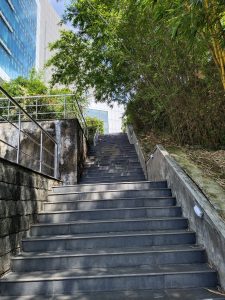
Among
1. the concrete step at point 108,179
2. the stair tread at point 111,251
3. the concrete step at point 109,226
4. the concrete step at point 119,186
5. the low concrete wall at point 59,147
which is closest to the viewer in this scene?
the stair tread at point 111,251

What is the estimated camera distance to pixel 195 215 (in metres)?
3.93

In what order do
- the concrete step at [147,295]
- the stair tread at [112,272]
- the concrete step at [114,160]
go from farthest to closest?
the concrete step at [114,160], the stair tread at [112,272], the concrete step at [147,295]

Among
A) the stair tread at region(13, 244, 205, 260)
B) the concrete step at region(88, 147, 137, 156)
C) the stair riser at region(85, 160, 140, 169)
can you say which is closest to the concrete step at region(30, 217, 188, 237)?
the stair tread at region(13, 244, 205, 260)

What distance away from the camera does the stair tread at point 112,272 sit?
3.29 metres

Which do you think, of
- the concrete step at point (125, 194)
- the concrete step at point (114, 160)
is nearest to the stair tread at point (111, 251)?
the concrete step at point (125, 194)

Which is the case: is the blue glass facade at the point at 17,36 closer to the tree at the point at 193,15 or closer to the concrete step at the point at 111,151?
the concrete step at the point at 111,151

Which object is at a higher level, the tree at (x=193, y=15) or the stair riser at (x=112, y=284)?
the tree at (x=193, y=15)

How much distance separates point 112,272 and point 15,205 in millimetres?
1508

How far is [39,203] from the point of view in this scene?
4941 mm

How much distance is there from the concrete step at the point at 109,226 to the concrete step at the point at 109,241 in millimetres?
286

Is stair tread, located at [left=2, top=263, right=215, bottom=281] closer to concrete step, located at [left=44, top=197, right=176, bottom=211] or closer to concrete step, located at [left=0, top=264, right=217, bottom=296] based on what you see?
concrete step, located at [left=0, top=264, right=217, bottom=296]

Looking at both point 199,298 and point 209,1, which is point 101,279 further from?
point 209,1

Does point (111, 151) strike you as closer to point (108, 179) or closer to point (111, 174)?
point (111, 174)

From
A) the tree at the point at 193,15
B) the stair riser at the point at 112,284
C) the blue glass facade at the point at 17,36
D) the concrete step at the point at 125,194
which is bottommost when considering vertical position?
the stair riser at the point at 112,284
